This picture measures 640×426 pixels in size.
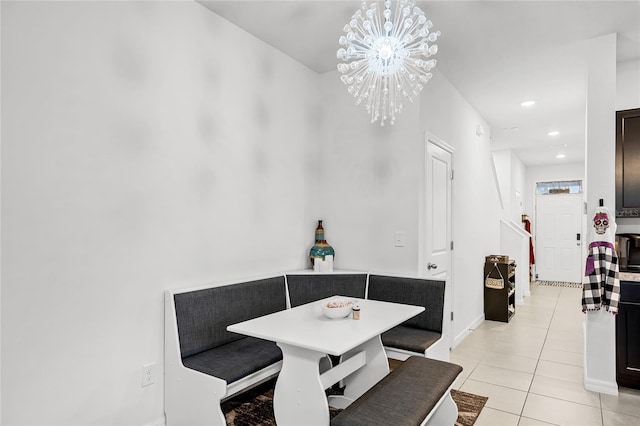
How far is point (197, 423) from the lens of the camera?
217 centimetres

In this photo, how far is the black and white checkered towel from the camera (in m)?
2.83

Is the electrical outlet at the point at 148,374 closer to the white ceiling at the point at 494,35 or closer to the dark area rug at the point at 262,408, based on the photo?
the dark area rug at the point at 262,408

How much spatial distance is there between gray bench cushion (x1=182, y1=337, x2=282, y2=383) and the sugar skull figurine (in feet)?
8.38

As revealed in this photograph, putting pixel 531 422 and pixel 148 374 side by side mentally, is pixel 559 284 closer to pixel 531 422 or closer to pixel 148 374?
pixel 531 422

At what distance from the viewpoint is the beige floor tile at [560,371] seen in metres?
3.18

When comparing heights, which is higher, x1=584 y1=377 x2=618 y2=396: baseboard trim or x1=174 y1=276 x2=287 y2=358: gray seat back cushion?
x1=174 y1=276 x2=287 y2=358: gray seat back cushion

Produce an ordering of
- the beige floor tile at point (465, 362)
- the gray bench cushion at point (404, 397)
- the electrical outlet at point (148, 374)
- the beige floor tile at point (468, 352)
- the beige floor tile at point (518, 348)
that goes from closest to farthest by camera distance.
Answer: the gray bench cushion at point (404, 397), the electrical outlet at point (148, 374), the beige floor tile at point (465, 362), the beige floor tile at point (468, 352), the beige floor tile at point (518, 348)

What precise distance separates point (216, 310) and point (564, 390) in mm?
2728

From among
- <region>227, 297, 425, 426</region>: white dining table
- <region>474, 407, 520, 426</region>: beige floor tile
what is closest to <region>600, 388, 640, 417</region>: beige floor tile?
<region>474, 407, 520, 426</region>: beige floor tile

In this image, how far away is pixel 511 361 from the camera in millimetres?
3574

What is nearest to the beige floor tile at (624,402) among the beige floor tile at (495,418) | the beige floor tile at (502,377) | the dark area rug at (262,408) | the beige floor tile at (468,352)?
the beige floor tile at (502,377)

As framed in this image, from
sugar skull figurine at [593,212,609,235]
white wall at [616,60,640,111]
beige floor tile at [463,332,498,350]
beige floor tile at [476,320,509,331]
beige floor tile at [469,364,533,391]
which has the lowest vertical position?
beige floor tile at [476,320,509,331]

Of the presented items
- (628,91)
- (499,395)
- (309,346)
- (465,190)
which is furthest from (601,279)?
(309,346)

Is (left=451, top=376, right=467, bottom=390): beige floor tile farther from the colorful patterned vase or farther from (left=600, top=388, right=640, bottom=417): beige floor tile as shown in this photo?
the colorful patterned vase
